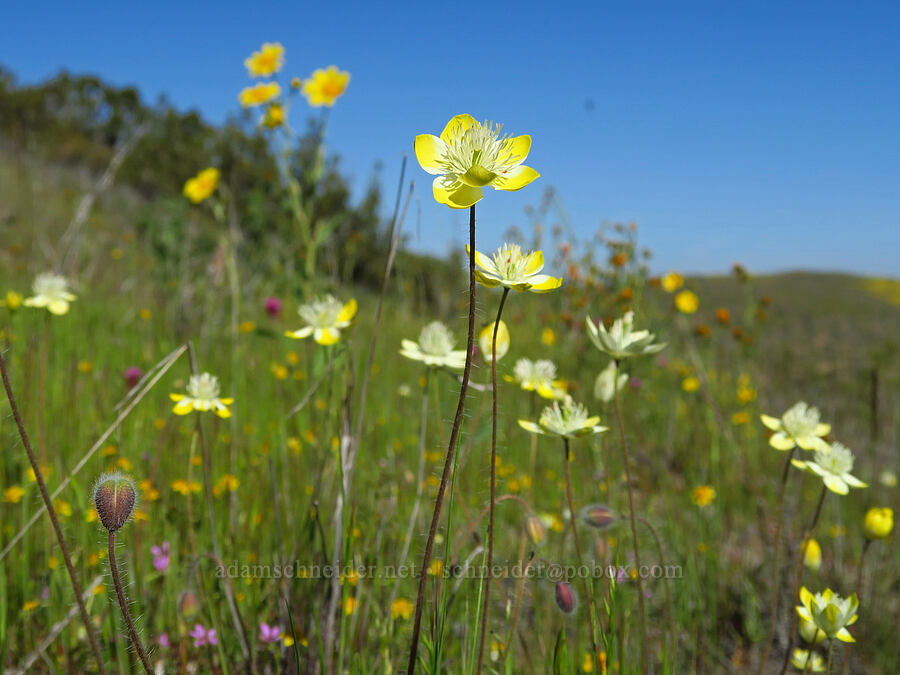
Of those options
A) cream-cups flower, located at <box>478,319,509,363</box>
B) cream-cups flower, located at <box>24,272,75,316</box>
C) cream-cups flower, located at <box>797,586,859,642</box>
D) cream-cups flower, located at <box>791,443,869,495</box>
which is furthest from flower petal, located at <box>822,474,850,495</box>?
cream-cups flower, located at <box>24,272,75,316</box>

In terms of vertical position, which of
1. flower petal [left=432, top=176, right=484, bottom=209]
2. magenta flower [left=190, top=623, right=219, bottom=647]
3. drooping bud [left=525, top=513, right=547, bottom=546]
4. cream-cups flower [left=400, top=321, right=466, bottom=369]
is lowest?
magenta flower [left=190, top=623, right=219, bottom=647]

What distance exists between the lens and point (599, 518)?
1235mm

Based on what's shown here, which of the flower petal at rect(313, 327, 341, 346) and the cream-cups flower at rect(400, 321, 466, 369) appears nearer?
the cream-cups flower at rect(400, 321, 466, 369)

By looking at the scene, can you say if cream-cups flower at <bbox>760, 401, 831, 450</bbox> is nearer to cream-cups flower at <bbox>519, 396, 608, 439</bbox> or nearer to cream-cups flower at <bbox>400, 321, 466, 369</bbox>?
cream-cups flower at <bbox>519, 396, 608, 439</bbox>

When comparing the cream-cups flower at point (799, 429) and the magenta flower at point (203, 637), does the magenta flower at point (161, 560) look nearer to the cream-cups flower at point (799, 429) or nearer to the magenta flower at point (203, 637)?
the magenta flower at point (203, 637)

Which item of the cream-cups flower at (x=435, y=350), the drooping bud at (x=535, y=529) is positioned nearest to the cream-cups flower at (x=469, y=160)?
the cream-cups flower at (x=435, y=350)

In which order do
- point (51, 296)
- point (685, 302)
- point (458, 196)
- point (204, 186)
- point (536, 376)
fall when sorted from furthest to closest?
1. point (685, 302)
2. point (204, 186)
3. point (51, 296)
4. point (536, 376)
5. point (458, 196)

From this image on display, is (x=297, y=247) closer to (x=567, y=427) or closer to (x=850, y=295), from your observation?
(x=567, y=427)

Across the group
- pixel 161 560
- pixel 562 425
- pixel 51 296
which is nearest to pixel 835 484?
pixel 562 425

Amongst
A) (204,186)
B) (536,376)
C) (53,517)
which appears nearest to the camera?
(53,517)

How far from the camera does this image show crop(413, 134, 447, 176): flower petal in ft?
2.56

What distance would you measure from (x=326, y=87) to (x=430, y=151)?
82.7 inches

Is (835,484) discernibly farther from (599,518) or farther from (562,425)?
(562,425)

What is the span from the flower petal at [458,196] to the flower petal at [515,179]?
1.3 inches
